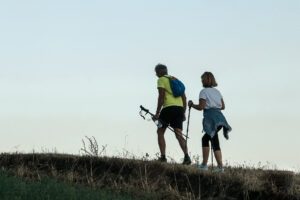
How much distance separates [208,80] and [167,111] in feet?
4.66

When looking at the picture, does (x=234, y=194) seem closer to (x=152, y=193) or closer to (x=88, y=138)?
(x=152, y=193)

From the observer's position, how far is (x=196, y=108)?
10984mm

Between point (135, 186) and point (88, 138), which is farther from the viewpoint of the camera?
point (88, 138)

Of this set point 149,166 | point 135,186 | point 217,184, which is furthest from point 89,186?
point 217,184

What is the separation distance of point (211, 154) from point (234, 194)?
1.36 meters

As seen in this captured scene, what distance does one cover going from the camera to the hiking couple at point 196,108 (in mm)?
10766

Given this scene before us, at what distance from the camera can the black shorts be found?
38.5ft

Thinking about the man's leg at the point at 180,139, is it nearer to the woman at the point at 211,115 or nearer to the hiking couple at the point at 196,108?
the hiking couple at the point at 196,108

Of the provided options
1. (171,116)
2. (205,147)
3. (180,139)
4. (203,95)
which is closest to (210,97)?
(203,95)

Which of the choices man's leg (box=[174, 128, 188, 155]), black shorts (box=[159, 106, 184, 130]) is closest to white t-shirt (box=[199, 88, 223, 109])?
black shorts (box=[159, 106, 184, 130])

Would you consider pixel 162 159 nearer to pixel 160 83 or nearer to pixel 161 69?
pixel 160 83

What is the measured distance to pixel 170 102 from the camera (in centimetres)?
1176

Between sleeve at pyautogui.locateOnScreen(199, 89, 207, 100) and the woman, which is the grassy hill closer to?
the woman

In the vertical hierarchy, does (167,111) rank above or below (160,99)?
below
